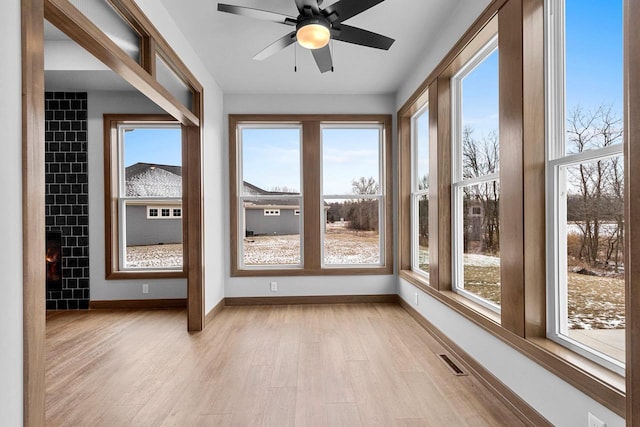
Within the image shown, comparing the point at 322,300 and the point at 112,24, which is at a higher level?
the point at 112,24

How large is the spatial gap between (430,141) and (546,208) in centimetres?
186

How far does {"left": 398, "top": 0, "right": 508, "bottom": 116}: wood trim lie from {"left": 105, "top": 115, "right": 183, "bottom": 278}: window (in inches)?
130

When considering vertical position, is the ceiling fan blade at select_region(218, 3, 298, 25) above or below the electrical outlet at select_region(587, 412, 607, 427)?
above

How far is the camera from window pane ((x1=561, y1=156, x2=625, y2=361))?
1.70 m

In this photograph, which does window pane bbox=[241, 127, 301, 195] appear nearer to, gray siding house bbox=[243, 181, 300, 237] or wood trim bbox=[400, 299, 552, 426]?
gray siding house bbox=[243, 181, 300, 237]

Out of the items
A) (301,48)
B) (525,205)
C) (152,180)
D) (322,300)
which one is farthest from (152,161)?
(525,205)

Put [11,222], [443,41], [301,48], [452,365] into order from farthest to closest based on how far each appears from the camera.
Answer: [301,48] → [443,41] → [452,365] → [11,222]

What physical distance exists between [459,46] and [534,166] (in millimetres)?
1370

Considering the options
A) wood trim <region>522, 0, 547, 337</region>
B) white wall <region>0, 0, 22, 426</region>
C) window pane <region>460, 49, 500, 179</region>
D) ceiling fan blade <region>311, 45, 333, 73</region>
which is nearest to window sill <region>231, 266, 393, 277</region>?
window pane <region>460, 49, 500, 179</region>

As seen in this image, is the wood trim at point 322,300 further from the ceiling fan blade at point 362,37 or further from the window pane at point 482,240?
the ceiling fan blade at point 362,37

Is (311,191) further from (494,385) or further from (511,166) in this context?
(494,385)

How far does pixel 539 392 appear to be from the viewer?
2.01 metres

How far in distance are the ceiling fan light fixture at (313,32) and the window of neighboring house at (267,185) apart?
2.57 metres

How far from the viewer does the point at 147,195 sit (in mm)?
5059
